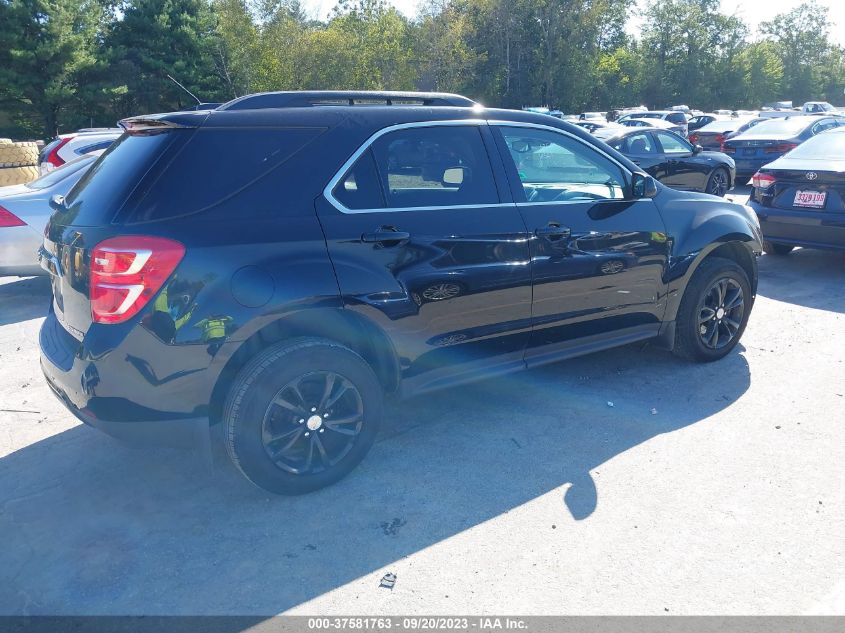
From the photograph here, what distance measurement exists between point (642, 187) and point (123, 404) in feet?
11.0

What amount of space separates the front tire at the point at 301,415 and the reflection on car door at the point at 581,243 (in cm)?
121

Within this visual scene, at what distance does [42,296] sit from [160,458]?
4567mm

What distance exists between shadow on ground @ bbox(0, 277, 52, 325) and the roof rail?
4.31 m

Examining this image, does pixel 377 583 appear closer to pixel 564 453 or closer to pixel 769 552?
pixel 564 453

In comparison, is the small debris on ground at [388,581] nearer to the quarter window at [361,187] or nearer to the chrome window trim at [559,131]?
the quarter window at [361,187]

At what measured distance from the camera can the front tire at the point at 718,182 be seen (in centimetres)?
1332

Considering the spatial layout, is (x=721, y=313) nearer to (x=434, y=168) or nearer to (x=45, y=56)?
(x=434, y=168)

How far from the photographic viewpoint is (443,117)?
387 centimetres

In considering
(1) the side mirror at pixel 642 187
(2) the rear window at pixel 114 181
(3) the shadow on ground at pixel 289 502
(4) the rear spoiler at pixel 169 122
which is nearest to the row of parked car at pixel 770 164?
(3) the shadow on ground at pixel 289 502

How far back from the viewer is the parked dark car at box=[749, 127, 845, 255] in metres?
7.16

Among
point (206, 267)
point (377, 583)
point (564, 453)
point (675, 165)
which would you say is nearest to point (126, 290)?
point (206, 267)

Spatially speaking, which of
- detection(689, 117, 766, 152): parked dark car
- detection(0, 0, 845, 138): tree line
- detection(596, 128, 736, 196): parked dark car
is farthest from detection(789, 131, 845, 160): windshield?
detection(0, 0, 845, 138): tree line

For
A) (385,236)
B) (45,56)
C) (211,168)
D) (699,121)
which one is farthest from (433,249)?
(45,56)

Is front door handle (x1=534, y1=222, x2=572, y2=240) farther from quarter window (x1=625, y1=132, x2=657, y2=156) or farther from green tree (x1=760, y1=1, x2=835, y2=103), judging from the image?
green tree (x1=760, y1=1, x2=835, y2=103)
